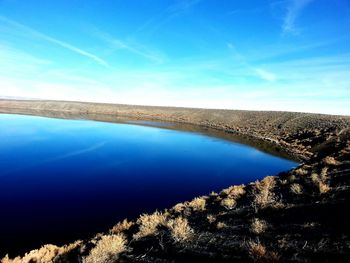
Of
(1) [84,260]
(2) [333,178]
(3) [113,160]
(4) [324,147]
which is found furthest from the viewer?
(4) [324,147]

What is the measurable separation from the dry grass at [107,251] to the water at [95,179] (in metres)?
3.18

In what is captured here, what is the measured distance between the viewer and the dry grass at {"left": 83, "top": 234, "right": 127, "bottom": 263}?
21.2 ft

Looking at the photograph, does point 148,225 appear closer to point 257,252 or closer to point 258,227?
point 258,227

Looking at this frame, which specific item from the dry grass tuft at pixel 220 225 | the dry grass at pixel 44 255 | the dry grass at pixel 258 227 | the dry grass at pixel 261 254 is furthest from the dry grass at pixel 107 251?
the dry grass at pixel 258 227

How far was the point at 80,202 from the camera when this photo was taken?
1301 centimetres

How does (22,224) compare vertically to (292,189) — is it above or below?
below

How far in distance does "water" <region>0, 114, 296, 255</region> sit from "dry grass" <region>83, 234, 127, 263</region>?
3.18 meters

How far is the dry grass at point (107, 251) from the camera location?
21.2 feet

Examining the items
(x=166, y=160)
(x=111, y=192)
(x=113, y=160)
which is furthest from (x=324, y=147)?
(x=111, y=192)

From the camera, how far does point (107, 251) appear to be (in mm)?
6801

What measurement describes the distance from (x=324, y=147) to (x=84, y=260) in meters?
29.7

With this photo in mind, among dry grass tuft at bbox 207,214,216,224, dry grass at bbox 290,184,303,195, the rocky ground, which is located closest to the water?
the rocky ground

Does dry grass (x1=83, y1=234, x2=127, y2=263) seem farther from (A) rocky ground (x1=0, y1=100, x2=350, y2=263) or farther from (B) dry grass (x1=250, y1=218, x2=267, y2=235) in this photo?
(B) dry grass (x1=250, y1=218, x2=267, y2=235)

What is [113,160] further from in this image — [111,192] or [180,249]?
[180,249]
